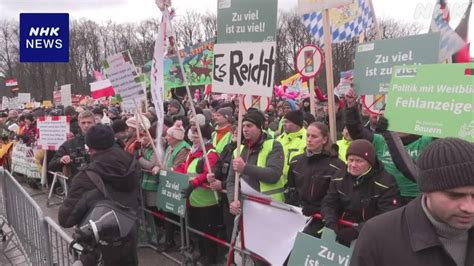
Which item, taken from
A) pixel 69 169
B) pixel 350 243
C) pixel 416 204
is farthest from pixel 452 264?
pixel 69 169

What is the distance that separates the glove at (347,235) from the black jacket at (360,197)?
2.2 inches

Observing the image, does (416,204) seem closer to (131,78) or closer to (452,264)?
(452,264)

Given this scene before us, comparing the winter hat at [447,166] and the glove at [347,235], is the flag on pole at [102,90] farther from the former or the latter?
the winter hat at [447,166]

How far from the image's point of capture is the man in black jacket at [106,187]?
391 centimetres

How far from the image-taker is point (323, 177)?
12.7ft

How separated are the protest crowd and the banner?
4.23 meters

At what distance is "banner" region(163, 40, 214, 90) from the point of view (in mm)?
11195

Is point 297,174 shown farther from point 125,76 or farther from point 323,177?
point 125,76

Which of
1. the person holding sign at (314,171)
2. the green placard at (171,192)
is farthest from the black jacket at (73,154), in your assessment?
the person holding sign at (314,171)

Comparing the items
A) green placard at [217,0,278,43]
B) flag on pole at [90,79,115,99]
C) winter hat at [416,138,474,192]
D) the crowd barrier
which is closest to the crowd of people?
winter hat at [416,138,474,192]

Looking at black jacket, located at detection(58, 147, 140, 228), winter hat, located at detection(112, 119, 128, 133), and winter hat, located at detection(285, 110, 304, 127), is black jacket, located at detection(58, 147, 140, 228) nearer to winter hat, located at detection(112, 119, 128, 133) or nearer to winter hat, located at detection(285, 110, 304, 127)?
winter hat, located at detection(285, 110, 304, 127)

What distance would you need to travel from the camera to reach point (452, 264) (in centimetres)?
172

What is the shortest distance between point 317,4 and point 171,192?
288cm

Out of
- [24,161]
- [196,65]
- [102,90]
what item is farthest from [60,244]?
[196,65]
